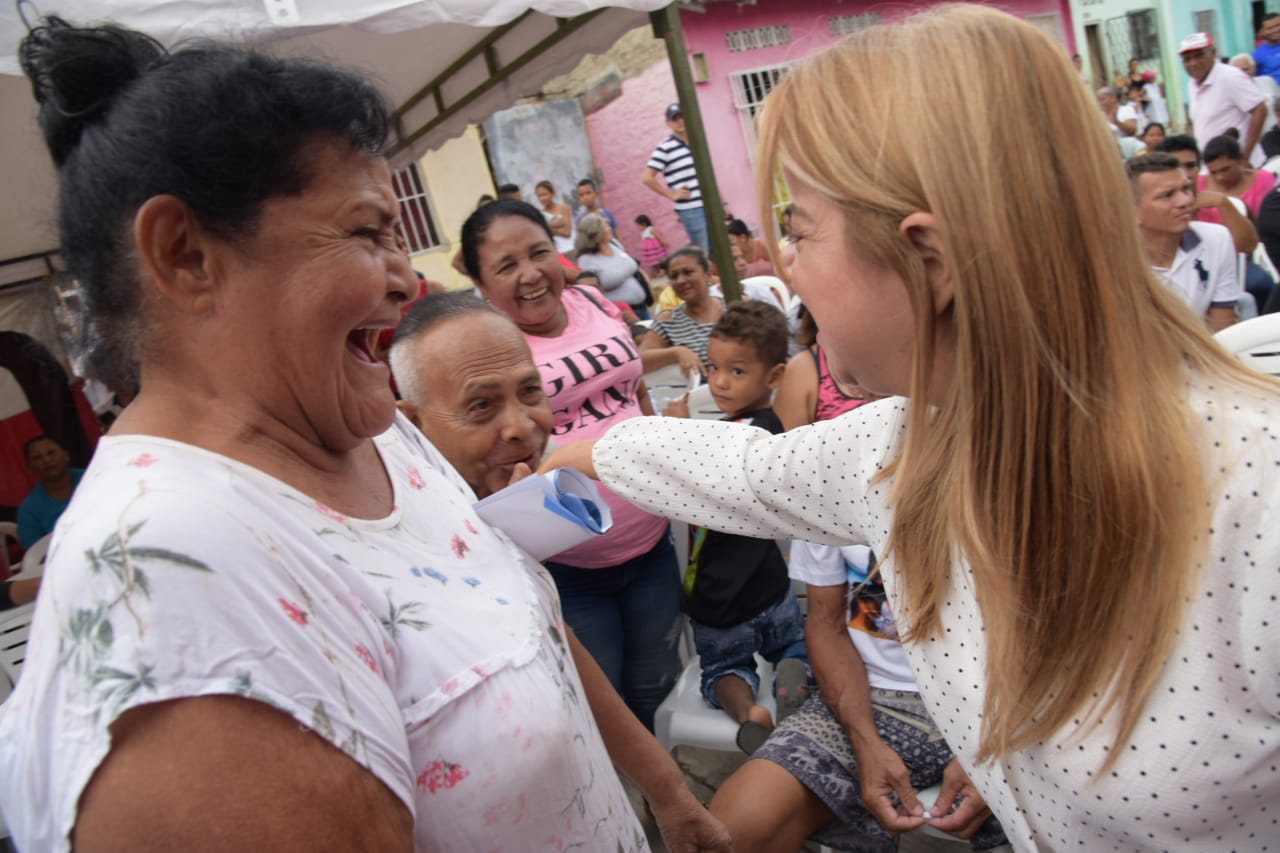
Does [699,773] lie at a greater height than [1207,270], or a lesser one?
lesser

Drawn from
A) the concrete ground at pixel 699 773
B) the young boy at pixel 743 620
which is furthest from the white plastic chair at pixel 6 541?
the young boy at pixel 743 620

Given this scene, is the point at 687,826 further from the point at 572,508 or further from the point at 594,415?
the point at 594,415

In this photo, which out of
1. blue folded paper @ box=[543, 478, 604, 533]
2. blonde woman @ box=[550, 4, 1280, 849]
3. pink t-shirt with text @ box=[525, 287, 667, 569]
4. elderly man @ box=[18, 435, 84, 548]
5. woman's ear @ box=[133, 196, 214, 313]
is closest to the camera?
woman's ear @ box=[133, 196, 214, 313]

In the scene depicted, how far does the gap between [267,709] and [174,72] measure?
0.71 m

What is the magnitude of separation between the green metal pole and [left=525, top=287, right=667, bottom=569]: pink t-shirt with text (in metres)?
1.73

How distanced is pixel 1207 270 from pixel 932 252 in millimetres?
4051

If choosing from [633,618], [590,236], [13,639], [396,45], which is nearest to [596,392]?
[633,618]

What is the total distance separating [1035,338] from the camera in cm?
103

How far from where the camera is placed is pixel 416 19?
123 inches

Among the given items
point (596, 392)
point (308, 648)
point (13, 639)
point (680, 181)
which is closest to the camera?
point (308, 648)

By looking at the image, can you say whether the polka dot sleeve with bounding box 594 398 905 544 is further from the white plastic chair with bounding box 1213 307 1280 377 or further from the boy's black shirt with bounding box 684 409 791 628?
the boy's black shirt with bounding box 684 409 791 628

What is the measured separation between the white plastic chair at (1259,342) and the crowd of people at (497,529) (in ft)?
3.54

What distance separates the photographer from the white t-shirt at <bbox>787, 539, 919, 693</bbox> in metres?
2.43

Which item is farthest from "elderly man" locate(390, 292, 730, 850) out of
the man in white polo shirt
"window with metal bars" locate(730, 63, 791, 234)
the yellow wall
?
"window with metal bars" locate(730, 63, 791, 234)
